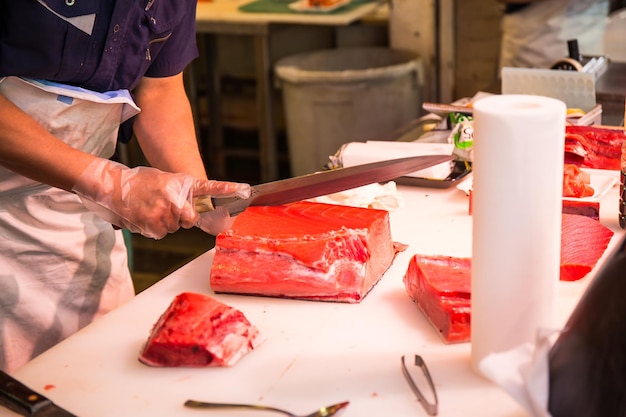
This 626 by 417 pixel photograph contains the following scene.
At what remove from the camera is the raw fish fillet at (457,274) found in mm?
1524

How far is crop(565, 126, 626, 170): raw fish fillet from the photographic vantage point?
7.66 feet

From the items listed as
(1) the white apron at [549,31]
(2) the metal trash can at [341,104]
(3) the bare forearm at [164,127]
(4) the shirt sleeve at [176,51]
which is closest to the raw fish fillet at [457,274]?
(3) the bare forearm at [164,127]

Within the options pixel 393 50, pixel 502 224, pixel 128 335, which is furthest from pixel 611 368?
pixel 393 50

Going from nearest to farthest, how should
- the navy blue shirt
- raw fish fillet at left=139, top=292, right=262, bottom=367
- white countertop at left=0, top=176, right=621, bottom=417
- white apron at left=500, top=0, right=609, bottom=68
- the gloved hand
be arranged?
white countertop at left=0, top=176, right=621, bottom=417, raw fish fillet at left=139, top=292, right=262, bottom=367, the gloved hand, the navy blue shirt, white apron at left=500, top=0, right=609, bottom=68

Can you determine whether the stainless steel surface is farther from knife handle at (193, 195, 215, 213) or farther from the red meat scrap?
the red meat scrap

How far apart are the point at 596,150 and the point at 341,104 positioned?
228 centimetres

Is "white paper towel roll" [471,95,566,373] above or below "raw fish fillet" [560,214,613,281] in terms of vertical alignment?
above

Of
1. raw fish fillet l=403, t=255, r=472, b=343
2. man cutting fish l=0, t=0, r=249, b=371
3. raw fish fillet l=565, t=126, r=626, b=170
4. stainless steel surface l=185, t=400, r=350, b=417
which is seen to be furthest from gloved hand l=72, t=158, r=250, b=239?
raw fish fillet l=565, t=126, r=626, b=170

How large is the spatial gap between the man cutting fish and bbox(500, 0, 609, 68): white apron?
216cm

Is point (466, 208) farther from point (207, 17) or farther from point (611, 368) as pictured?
point (207, 17)

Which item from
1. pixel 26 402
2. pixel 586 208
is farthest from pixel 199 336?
pixel 586 208

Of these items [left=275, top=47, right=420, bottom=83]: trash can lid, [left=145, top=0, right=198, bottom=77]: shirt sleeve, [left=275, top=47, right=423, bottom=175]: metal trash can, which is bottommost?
[left=275, top=47, right=423, bottom=175]: metal trash can

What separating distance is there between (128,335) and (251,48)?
4.25 m

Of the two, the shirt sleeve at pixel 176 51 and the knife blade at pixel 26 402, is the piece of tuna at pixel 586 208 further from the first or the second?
the knife blade at pixel 26 402
